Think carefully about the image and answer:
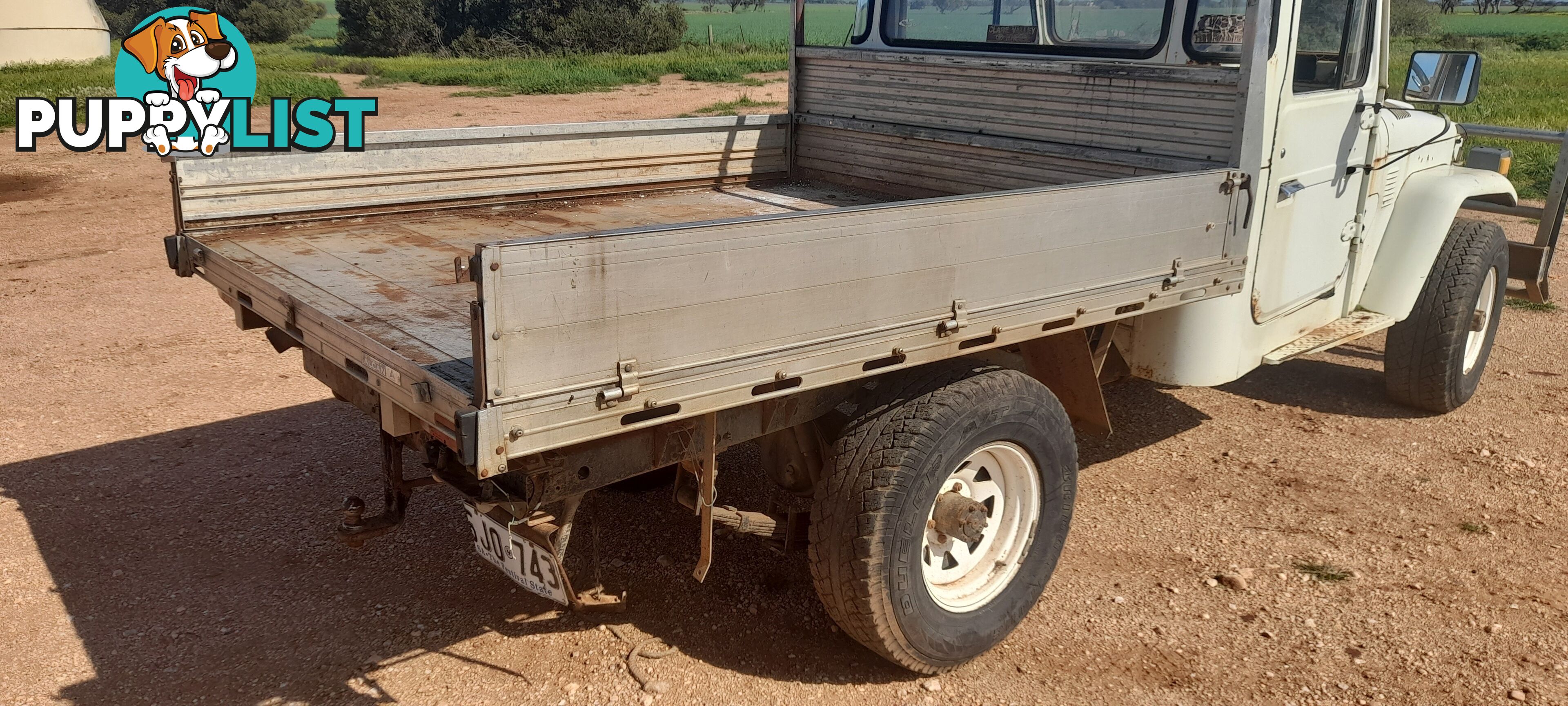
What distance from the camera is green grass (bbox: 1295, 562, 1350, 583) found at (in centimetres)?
398

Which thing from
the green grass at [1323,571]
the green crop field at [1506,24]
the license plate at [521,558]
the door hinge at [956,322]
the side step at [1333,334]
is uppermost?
the green crop field at [1506,24]

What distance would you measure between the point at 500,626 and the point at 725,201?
7.49 ft

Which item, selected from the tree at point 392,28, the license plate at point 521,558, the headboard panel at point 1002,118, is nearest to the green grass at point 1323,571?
the headboard panel at point 1002,118

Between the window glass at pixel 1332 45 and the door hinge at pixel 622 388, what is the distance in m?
2.77

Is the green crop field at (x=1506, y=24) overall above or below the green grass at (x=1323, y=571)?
above

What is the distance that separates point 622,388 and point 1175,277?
192 centimetres

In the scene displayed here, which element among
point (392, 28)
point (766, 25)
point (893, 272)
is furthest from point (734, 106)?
point (766, 25)

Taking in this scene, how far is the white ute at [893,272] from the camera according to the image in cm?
258

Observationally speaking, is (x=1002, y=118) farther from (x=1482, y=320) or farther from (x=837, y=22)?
(x=1482, y=320)

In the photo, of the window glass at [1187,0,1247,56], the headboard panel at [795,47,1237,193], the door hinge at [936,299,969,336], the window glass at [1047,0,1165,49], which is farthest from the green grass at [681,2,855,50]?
the door hinge at [936,299,969,336]

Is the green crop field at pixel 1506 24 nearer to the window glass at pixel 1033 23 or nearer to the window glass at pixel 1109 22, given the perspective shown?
the window glass at pixel 1033 23

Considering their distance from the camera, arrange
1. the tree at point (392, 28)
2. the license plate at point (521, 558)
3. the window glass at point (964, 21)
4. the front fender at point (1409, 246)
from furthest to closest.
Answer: the tree at point (392, 28) < the front fender at point (1409, 246) < the window glass at point (964, 21) < the license plate at point (521, 558)

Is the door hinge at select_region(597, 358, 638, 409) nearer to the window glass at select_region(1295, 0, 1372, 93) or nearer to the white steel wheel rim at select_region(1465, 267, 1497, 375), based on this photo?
the window glass at select_region(1295, 0, 1372, 93)

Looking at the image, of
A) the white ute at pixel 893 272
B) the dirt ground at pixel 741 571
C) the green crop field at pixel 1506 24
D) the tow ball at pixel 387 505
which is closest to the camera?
the white ute at pixel 893 272
